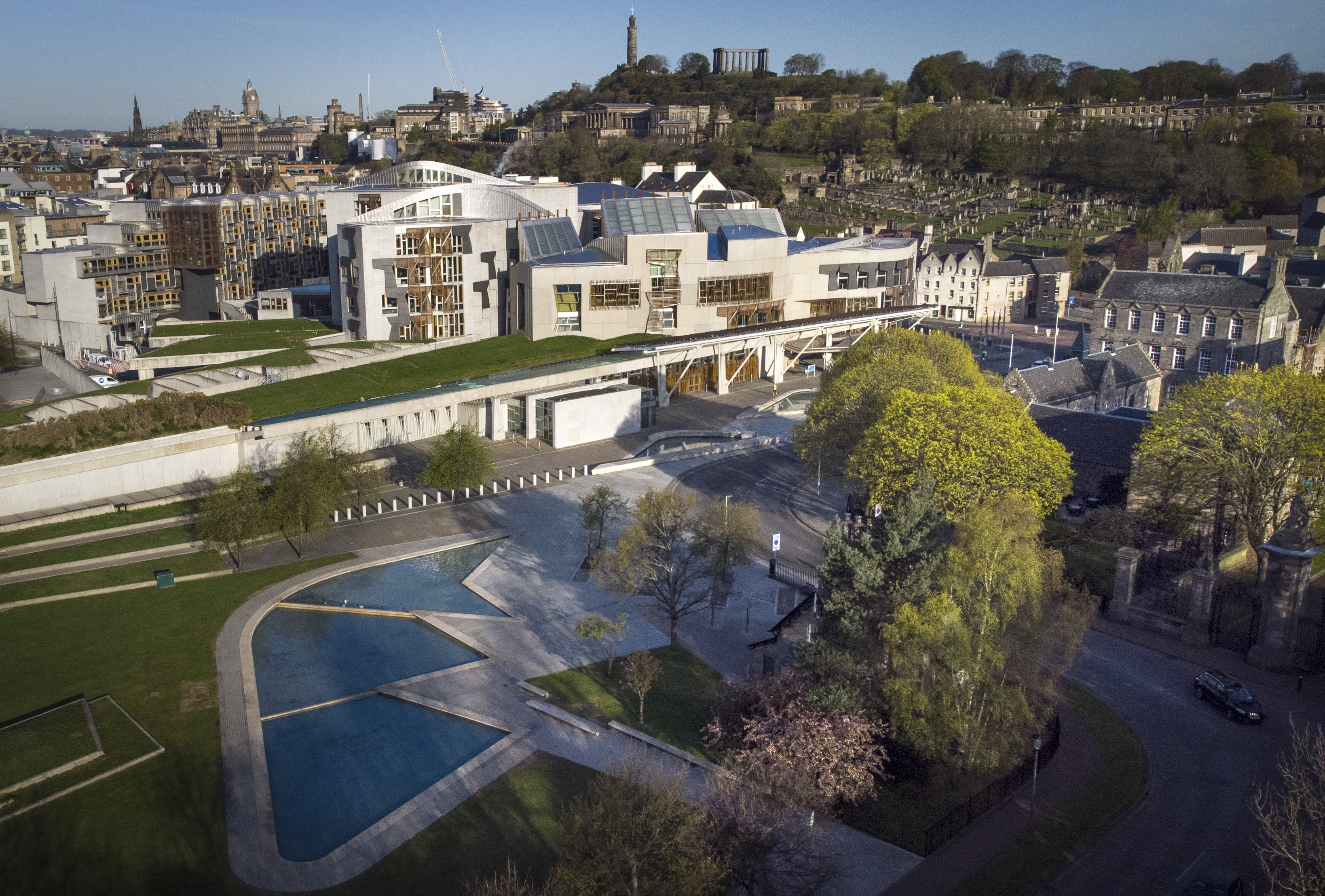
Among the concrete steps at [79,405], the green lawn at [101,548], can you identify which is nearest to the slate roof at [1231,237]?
the concrete steps at [79,405]

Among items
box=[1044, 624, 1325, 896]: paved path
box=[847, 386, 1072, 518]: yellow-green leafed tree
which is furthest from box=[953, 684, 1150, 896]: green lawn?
box=[847, 386, 1072, 518]: yellow-green leafed tree

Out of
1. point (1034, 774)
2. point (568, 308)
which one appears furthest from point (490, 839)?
point (568, 308)

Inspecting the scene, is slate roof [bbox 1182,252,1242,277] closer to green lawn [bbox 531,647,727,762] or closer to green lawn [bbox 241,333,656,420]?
green lawn [bbox 241,333,656,420]

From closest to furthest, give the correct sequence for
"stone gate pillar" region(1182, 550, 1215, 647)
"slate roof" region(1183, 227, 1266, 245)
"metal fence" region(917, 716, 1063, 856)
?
"metal fence" region(917, 716, 1063, 856)
"stone gate pillar" region(1182, 550, 1215, 647)
"slate roof" region(1183, 227, 1266, 245)

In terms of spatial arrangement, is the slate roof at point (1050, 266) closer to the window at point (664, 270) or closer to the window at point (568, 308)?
the window at point (664, 270)

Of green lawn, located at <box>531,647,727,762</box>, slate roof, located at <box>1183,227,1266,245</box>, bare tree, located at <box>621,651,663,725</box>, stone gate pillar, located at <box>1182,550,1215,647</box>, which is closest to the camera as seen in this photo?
green lawn, located at <box>531,647,727,762</box>

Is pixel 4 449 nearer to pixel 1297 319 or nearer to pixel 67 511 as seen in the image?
pixel 67 511

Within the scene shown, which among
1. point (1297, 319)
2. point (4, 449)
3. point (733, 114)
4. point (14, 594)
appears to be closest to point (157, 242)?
point (4, 449)
